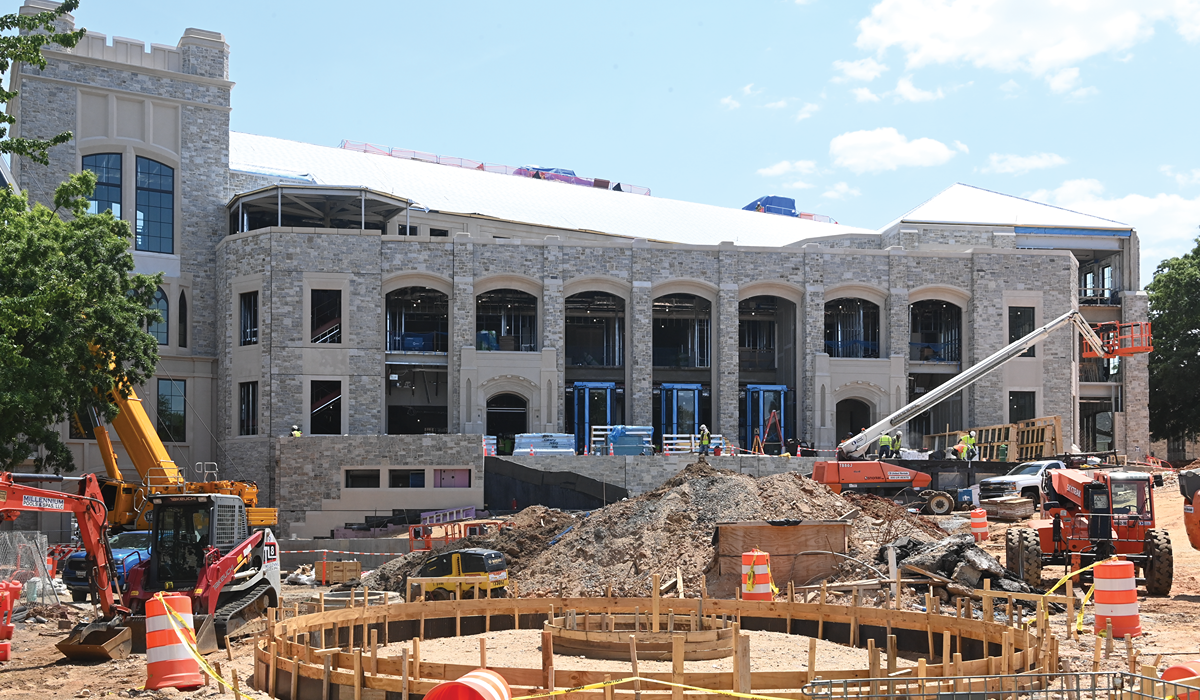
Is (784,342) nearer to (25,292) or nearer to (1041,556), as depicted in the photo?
(1041,556)

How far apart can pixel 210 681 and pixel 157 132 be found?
3646 centimetres

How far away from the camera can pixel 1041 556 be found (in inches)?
845

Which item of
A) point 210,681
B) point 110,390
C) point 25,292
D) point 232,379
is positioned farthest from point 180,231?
point 210,681

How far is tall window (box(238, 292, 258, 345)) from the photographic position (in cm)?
4522

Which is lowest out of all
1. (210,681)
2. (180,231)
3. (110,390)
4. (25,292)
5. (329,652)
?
(210,681)

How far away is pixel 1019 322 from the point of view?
166 ft

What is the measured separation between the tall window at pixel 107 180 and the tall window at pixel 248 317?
18.9 feet

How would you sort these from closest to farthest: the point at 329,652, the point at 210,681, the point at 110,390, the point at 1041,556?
the point at 329,652
the point at 210,681
the point at 1041,556
the point at 110,390

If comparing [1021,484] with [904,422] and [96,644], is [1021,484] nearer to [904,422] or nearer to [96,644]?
[904,422]

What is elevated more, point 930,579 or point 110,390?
point 110,390

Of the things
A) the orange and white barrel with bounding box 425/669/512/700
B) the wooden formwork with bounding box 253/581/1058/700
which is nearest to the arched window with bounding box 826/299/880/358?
the wooden formwork with bounding box 253/581/1058/700

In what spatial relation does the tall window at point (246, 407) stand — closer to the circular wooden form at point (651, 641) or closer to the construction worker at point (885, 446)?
the construction worker at point (885, 446)

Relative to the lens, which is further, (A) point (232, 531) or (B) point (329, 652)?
(A) point (232, 531)

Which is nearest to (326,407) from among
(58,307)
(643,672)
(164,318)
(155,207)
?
(164,318)
